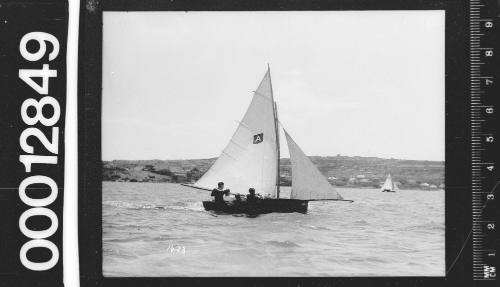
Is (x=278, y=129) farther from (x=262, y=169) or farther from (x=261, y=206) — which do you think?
(x=261, y=206)

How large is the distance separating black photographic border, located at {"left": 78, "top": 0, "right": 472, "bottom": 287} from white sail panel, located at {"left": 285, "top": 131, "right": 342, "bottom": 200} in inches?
15.2

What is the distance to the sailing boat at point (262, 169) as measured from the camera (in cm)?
235

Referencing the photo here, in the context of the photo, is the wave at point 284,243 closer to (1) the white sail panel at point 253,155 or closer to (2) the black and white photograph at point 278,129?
(2) the black and white photograph at point 278,129

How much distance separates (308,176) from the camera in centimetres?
236

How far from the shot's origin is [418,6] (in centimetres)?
233

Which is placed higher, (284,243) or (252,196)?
(252,196)

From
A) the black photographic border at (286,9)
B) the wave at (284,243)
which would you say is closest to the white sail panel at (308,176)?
the wave at (284,243)

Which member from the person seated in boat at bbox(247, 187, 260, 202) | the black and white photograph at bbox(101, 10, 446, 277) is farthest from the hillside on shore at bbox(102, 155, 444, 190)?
the person seated in boat at bbox(247, 187, 260, 202)

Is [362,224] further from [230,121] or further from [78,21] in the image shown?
[78,21]
